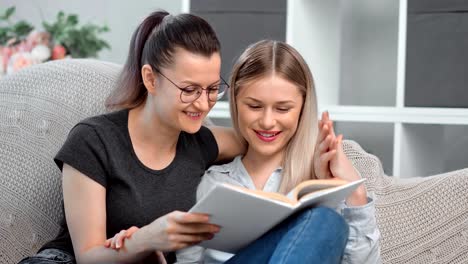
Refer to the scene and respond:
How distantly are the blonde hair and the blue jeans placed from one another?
0.33m

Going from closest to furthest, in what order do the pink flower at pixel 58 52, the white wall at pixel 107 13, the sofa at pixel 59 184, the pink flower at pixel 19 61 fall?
the sofa at pixel 59 184 < the pink flower at pixel 19 61 < the pink flower at pixel 58 52 < the white wall at pixel 107 13

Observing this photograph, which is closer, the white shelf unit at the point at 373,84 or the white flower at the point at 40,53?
the white shelf unit at the point at 373,84

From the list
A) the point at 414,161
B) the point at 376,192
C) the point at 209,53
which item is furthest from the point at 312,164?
the point at 414,161

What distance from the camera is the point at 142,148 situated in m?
1.98

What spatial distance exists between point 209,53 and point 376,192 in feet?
1.74

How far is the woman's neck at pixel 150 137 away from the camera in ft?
6.49

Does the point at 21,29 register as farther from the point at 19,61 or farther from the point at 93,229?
the point at 93,229

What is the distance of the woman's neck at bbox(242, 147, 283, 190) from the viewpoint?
2.06 m

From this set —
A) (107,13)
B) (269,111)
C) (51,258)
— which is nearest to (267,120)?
(269,111)

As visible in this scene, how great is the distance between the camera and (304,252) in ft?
5.20

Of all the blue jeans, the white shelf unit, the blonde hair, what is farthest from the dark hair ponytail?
the white shelf unit

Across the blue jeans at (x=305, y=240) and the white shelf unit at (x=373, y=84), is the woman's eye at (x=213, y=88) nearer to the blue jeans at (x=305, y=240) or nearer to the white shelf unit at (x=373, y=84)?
the blue jeans at (x=305, y=240)

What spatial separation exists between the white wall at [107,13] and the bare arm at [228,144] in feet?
7.08

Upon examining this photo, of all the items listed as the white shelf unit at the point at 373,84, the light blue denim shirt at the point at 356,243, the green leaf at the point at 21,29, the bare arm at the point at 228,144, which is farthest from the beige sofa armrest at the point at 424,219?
the green leaf at the point at 21,29
